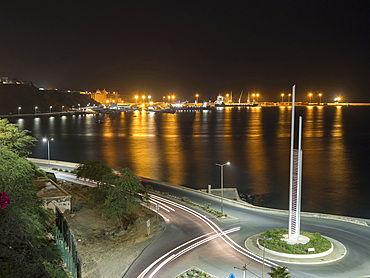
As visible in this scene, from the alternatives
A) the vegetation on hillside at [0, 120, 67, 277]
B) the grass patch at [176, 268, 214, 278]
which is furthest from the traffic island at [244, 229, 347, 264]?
the vegetation on hillside at [0, 120, 67, 277]

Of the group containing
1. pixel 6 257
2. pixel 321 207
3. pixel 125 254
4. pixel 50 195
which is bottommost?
pixel 321 207

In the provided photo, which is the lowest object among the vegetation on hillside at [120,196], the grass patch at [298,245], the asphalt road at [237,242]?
the asphalt road at [237,242]

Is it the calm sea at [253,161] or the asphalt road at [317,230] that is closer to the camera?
the asphalt road at [317,230]

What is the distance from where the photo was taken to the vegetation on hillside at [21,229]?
471 cm

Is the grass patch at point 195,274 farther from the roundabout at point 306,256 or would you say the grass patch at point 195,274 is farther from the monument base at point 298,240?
the monument base at point 298,240

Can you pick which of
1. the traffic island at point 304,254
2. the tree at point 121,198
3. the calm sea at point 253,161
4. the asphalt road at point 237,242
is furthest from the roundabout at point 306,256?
the calm sea at point 253,161

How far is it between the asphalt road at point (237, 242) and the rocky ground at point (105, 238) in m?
0.75

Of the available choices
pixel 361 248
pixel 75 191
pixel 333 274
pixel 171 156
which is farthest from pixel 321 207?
pixel 171 156

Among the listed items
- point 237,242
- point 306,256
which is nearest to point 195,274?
point 237,242

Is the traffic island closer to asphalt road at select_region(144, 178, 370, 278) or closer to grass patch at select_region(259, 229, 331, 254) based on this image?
grass patch at select_region(259, 229, 331, 254)

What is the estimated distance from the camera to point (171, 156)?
209 feet

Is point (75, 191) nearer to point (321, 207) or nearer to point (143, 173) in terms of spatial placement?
point (143, 173)

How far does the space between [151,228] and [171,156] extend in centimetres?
4190

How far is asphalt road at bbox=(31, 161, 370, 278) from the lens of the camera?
16.2 meters
